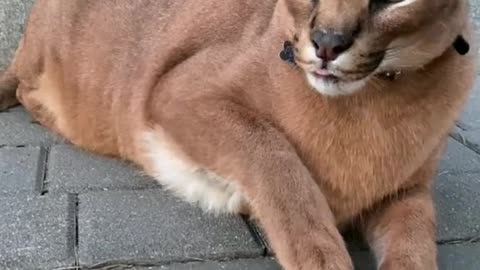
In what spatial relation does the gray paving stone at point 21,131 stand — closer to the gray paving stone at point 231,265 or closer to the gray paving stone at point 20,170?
the gray paving stone at point 20,170

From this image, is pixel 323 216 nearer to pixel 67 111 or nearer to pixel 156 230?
pixel 156 230

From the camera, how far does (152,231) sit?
1.56 metres

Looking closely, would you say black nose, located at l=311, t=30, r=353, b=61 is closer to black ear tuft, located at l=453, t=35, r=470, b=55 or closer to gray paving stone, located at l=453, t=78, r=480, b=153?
black ear tuft, located at l=453, t=35, r=470, b=55

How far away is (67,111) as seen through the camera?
216 cm

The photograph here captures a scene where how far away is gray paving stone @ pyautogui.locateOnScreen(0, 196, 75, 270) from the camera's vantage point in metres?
1.44

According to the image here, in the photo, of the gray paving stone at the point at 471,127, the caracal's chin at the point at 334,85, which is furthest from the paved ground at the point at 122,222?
the caracal's chin at the point at 334,85

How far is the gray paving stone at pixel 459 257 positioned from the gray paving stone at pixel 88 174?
2.02 ft

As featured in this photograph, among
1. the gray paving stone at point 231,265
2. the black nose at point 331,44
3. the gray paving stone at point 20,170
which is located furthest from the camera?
the gray paving stone at point 20,170

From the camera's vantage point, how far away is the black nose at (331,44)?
1.31m

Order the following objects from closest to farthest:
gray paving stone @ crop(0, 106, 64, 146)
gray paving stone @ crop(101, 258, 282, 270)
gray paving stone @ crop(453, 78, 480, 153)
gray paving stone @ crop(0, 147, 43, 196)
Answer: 1. gray paving stone @ crop(101, 258, 282, 270)
2. gray paving stone @ crop(0, 147, 43, 196)
3. gray paving stone @ crop(0, 106, 64, 146)
4. gray paving stone @ crop(453, 78, 480, 153)

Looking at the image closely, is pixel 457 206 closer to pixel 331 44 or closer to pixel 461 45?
pixel 461 45

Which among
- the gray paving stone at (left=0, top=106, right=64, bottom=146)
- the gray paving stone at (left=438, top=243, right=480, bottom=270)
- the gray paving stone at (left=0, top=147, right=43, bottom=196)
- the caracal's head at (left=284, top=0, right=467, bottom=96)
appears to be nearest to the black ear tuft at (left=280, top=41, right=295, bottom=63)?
the caracal's head at (left=284, top=0, right=467, bottom=96)

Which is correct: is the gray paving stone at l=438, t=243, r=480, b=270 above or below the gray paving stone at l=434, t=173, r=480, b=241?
above

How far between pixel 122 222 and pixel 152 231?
0.07 m
